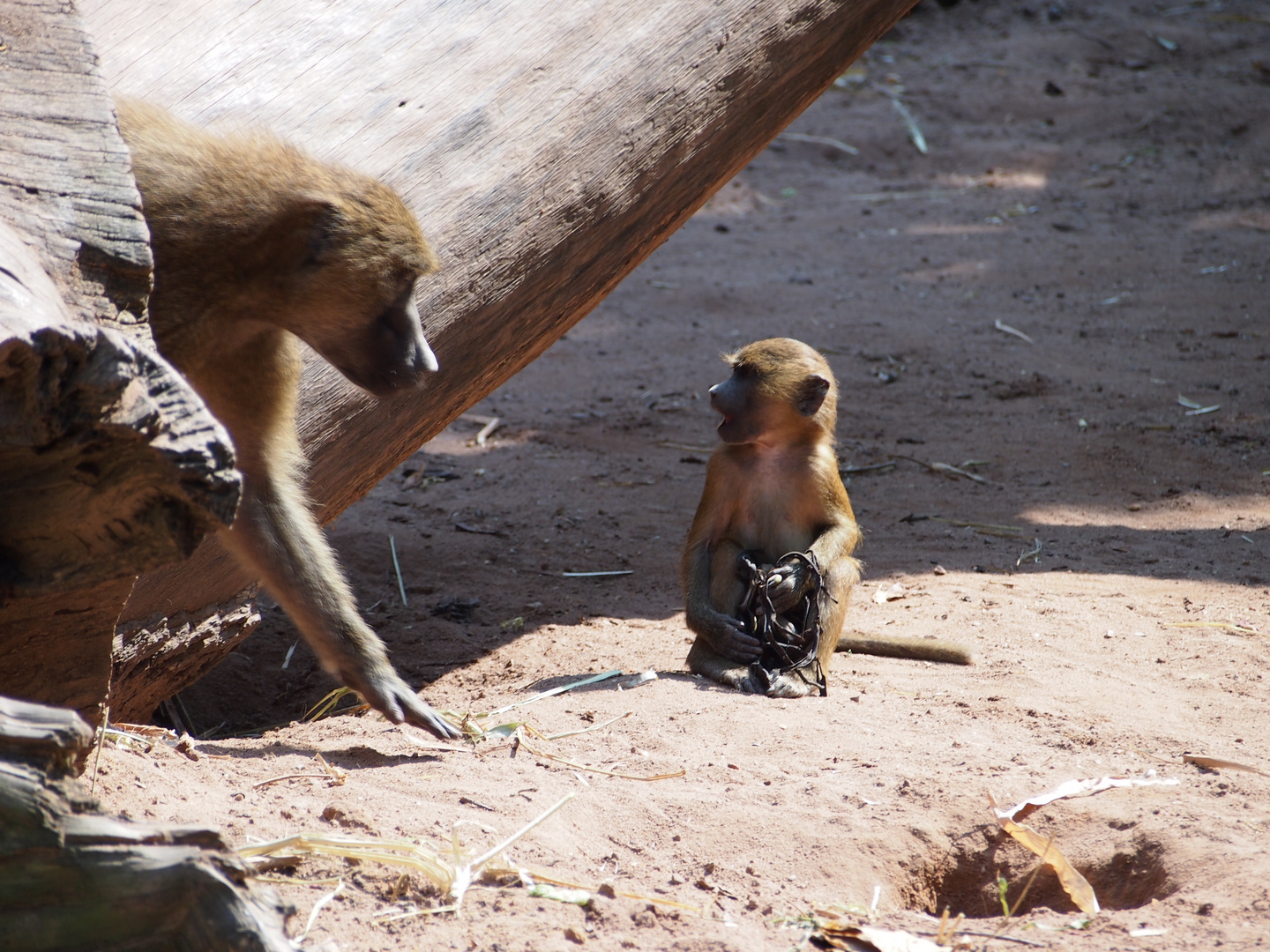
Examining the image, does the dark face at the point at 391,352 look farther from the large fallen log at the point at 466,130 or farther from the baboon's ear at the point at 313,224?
the large fallen log at the point at 466,130

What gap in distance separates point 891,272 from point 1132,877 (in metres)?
7.42

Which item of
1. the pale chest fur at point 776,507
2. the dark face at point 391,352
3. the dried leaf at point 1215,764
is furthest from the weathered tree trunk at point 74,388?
the dried leaf at point 1215,764

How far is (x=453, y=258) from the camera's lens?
360 centimetres

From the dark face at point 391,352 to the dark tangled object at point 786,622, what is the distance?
1.75 m

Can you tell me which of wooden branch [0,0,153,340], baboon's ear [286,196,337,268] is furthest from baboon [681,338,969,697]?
wooden branch [0,0,153,340]

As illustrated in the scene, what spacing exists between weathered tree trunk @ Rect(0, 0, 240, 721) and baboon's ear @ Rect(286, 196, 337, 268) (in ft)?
1.62

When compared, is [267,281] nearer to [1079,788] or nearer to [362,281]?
[362,281]

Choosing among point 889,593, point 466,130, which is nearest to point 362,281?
point 466,130

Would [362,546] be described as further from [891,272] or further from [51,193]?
[891,272]

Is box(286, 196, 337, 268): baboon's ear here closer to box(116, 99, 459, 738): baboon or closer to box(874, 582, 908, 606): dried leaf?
box(116, 99, 459, 738): baboon

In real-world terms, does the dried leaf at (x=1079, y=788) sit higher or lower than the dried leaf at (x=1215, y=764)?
higher

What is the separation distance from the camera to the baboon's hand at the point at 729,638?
13.6ft

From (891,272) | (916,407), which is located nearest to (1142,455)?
(916,407)

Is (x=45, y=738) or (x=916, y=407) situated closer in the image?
(x=45, y=738)
